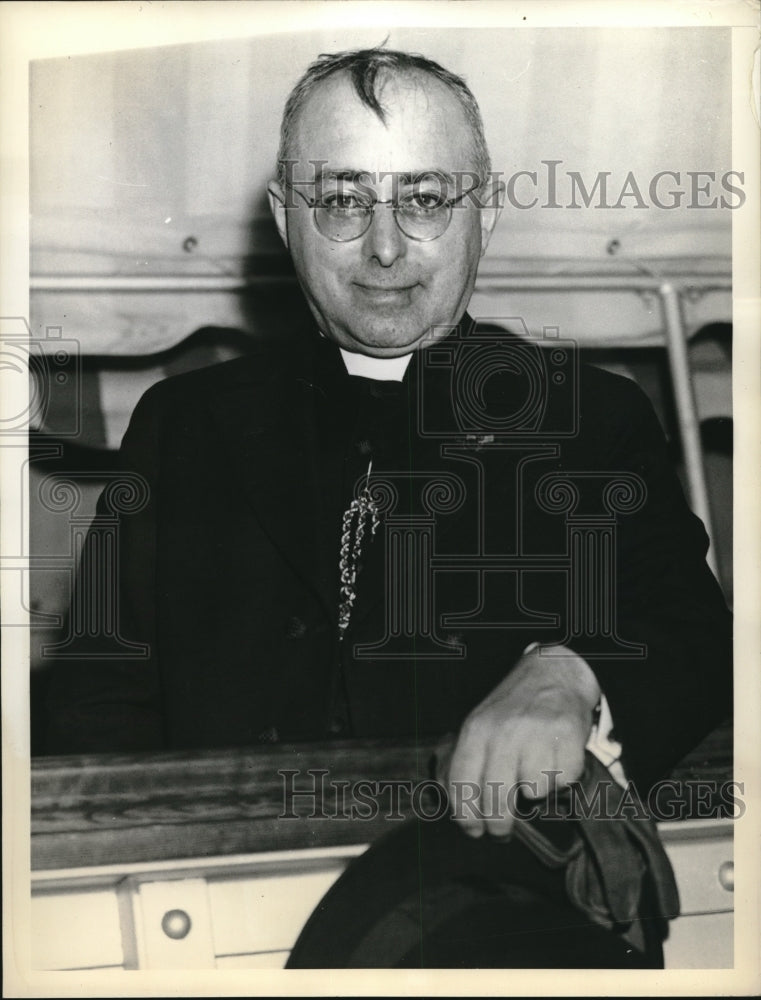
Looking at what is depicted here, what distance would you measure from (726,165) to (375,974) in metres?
1.03

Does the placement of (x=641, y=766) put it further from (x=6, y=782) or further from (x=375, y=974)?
(x=6, y=782)

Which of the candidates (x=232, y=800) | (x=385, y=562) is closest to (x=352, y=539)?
(x=385, y=562)

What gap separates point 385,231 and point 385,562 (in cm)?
38

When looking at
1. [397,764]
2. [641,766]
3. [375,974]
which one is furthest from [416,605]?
[375,974]

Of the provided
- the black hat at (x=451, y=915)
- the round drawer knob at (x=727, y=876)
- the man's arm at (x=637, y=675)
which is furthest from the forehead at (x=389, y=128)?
the round drawer knob at (x=727, y=876)

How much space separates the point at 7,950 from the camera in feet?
3.86

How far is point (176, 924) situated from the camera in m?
1.15

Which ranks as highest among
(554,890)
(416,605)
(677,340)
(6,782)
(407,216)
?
(407,216)

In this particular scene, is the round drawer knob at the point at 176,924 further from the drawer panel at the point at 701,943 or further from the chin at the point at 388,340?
the chin at the point at 388,340

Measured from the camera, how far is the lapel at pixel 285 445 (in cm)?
116

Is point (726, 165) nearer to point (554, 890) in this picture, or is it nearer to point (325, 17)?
point (325, 17)

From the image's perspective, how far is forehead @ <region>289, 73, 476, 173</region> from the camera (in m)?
1.14

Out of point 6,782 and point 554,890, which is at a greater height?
point 6,782

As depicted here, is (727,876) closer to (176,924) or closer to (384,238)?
(176,924)
